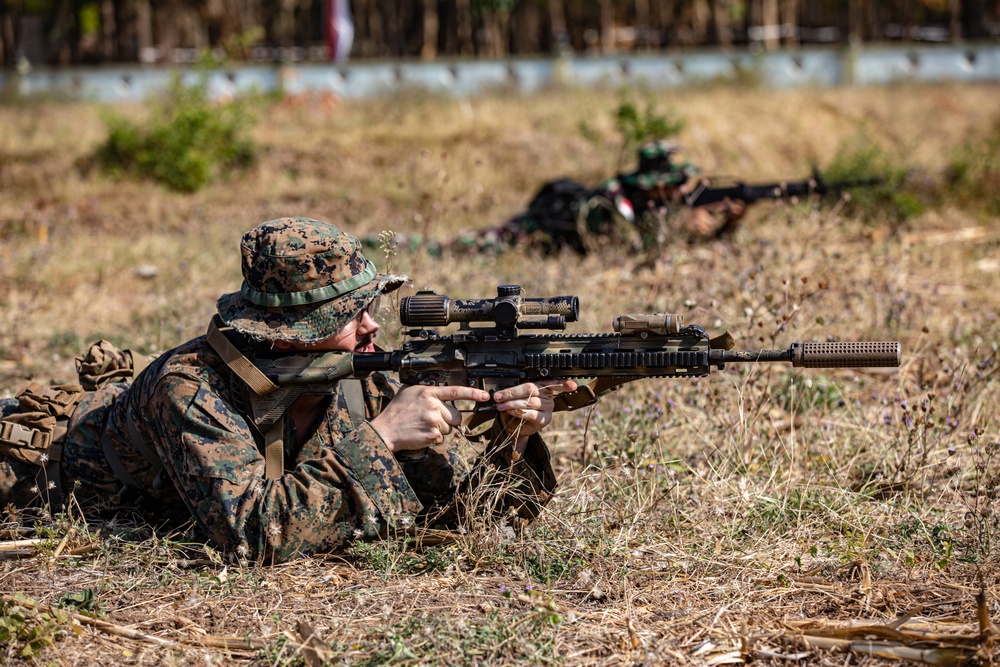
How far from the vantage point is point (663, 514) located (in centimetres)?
420

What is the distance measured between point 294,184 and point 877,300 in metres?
9.77

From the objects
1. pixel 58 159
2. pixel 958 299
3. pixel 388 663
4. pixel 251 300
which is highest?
pixel 58 159

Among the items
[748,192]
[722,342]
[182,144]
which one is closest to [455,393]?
[722,342]

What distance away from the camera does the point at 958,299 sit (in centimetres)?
782

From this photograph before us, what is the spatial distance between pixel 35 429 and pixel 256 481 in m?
1.05

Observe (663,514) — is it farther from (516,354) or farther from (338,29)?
(338,29)

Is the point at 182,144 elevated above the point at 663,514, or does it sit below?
above

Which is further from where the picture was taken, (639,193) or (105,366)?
(639,193)

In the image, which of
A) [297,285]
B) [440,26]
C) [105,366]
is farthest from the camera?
[440,26]

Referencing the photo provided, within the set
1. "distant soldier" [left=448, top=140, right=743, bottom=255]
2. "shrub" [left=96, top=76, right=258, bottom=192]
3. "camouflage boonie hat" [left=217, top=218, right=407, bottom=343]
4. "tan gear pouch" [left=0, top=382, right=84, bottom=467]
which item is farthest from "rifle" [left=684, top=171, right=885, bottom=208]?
"shrub" [left=96, top=76, right=258, bottom=192]

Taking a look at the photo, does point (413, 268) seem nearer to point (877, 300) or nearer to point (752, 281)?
point (752, 281)

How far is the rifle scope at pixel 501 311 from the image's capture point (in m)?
3.60

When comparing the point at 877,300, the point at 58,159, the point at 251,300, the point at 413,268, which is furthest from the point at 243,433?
the point at 58,159

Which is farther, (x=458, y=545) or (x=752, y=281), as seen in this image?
(x=752, y=281)
